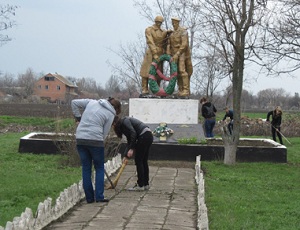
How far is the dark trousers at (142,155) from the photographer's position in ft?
31.7

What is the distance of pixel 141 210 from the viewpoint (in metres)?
7.73

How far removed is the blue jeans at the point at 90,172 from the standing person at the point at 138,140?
3.48ft

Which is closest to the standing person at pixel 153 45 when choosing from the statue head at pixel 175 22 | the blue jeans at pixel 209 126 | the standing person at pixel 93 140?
the statue head at pixel 175 22

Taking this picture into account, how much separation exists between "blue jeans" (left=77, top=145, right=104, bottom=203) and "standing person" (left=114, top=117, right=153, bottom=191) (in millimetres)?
1061

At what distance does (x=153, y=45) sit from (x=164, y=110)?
6.99ft

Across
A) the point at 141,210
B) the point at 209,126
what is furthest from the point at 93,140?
the point at 209,126

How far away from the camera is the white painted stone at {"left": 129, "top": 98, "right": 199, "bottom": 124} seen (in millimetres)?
17656

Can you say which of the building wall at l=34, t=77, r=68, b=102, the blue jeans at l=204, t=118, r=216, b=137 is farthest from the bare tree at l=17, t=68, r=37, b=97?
the blue jeans at l=204, t=118, r=216, b=137

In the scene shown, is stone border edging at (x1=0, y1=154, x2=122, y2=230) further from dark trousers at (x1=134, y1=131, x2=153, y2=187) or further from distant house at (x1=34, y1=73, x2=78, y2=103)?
distant house at (x1=34, y1=73, x2=78, y2=103)

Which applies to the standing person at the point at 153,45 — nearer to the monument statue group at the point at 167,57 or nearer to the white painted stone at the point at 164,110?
the monument statue group at the point at 167,57

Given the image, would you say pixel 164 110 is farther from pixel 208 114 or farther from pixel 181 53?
pixel 208 114

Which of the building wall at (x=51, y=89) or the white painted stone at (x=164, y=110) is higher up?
the building wall at (x=51, y=89)

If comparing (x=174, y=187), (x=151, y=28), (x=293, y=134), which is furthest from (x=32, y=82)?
(x=174, y=187)

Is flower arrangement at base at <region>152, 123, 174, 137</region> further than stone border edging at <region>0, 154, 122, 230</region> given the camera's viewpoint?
Yes
